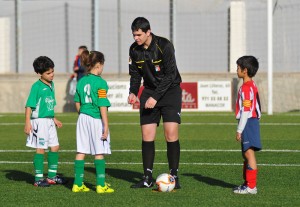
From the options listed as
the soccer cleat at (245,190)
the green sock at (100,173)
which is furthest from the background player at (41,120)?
the soccer cleat at (245,190)

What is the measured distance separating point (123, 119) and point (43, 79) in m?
11.4

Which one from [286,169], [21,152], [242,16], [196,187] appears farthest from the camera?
[242,16]

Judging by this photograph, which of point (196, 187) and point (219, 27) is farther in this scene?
point (219, 27)

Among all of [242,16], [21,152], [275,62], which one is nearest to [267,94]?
[275,62]

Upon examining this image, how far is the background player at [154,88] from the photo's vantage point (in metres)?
10.3

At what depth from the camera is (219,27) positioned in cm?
2644

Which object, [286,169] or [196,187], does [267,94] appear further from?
[196,187]

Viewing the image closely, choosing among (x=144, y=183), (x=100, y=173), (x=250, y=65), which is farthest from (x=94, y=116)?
(x=250, y=65)

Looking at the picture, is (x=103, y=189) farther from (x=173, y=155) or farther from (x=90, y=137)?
(x=173, y=155)

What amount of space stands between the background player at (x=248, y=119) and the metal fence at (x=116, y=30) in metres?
15.5

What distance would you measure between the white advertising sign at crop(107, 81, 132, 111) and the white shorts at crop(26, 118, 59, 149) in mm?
14325

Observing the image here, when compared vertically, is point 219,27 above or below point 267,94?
above

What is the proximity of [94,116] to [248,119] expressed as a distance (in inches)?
67.2

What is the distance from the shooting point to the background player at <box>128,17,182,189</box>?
1029 centimetres
